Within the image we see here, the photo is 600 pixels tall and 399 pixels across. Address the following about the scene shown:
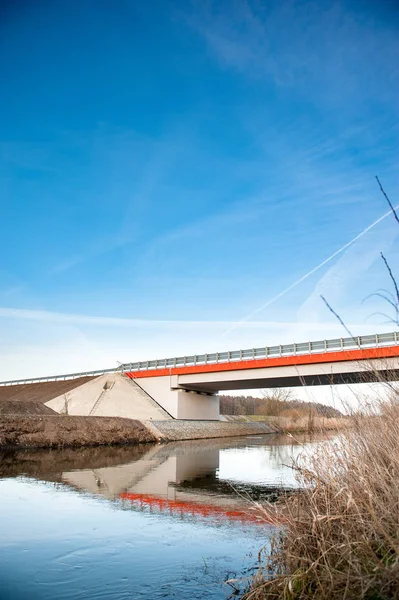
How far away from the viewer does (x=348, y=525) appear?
535cm

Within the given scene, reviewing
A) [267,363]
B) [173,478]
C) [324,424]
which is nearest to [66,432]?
[173,478]

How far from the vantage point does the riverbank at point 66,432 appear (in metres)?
31.6

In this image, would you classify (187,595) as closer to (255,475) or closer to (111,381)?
(255,475)

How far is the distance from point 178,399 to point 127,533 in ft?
144

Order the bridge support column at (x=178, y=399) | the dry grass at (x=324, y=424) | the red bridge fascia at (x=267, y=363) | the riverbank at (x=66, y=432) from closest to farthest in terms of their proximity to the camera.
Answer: the dry grass at (x=324, y=424) < the riverbank at (x=66, y=432) < the red bridge fascia at (x=267, y=363) < the bridge support column at (x=178, y=399)

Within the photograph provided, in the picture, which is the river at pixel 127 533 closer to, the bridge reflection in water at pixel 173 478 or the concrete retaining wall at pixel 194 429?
the bridge reflection in water at pixel 173 478

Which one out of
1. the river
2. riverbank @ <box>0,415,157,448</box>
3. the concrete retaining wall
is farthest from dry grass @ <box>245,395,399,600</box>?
the concrete retaining wall

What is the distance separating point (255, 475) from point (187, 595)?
14.1 m

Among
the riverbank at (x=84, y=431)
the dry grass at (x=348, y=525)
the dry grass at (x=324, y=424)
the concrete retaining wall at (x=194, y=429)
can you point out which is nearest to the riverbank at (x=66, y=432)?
the riverbank at (x=84, y=431)

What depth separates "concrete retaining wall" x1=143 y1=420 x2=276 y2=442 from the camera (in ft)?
142

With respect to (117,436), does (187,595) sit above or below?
below

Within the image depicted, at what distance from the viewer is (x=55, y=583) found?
720 centimetres

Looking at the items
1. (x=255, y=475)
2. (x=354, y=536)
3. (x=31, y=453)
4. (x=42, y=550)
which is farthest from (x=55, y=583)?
(x=31, y=453)

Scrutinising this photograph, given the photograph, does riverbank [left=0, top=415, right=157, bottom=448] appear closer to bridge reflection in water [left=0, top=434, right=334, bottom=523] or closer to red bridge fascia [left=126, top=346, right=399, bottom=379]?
bridge reflection in water [left=0, top=434, right=334, bottom=523]
